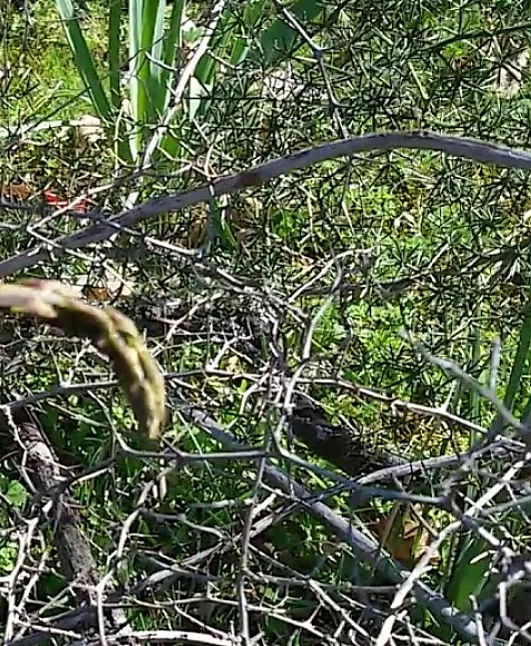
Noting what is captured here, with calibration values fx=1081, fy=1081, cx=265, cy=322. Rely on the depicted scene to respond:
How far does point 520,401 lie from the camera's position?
181 centimetres

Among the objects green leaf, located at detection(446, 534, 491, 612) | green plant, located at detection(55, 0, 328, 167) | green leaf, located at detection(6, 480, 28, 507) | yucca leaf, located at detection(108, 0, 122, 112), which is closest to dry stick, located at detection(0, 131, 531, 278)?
green leaf, located at detection(446, 534, 491, 612)

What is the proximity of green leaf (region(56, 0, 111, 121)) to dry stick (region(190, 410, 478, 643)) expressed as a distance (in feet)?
2.50

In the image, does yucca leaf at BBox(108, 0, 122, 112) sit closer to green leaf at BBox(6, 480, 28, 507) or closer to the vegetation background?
the vegetation background

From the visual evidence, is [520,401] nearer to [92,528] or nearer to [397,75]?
[397,75]

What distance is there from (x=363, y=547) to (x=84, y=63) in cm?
114

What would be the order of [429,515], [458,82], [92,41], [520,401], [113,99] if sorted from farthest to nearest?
[92,41], [113,99], [520,401], [429,515], [458,82]

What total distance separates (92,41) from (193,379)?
1386 millimetres

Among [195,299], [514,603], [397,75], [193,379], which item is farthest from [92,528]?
[397,75]

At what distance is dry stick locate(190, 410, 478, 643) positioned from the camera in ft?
4.09

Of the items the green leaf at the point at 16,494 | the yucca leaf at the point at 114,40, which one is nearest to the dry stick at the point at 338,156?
the green leaf at the point at 16,494

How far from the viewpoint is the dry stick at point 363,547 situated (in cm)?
125

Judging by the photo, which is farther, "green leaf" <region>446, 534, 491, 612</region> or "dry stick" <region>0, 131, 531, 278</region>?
"green leaf" <region>446, 534, 491, 612</region>

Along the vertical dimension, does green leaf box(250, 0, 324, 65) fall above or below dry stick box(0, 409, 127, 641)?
above

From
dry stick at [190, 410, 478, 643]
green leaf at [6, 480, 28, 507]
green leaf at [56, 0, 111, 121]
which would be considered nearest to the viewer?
dry stick at [190, 410, 478, 643]
